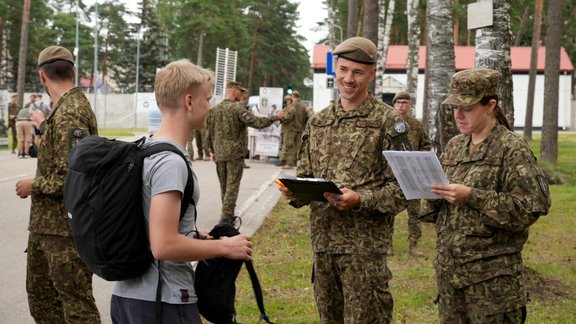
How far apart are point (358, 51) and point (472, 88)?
2.24 feet

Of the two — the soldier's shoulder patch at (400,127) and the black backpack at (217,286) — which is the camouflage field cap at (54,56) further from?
the black backpack at (217,286)

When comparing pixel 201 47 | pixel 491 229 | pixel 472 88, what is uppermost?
pixel 201 47

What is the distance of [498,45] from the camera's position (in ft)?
26.5

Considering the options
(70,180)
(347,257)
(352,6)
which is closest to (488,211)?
(347,257)

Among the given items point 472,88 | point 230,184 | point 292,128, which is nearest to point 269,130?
point 292,128

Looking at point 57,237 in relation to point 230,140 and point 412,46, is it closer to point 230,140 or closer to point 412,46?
point 230,140

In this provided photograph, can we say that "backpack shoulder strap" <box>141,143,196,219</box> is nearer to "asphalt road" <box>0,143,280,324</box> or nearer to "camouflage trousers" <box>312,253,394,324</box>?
"camouflage trousers" <box>312,253,394,324</box>

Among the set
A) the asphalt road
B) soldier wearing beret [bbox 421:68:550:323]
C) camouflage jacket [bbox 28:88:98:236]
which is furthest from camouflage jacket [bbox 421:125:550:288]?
the asphalt road

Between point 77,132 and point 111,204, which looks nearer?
point 111,204

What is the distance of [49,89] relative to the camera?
209 inches

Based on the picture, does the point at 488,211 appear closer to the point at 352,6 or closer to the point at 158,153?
the point at 158,153

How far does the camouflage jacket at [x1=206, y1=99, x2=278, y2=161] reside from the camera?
Answer: 12.1m

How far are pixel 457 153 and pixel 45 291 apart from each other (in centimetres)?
273

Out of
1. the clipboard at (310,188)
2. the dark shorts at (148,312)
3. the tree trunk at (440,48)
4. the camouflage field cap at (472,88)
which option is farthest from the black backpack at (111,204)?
the tree trunk at (440,48)
